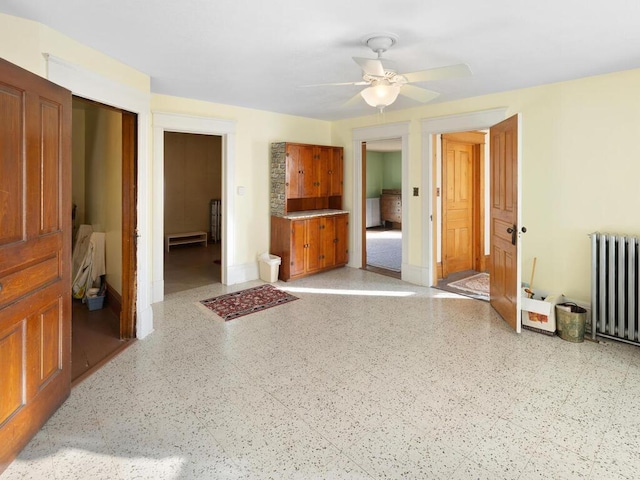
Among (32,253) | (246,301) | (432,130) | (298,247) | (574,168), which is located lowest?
(246,301)

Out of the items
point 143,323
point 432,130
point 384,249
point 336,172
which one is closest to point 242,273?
point 143,323

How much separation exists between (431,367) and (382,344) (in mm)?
528

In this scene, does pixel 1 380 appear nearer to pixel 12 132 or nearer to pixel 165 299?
pixel 12 132

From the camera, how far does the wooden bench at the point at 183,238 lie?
7891 millimetres

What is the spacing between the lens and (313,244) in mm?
5695

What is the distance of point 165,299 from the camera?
15.1ft

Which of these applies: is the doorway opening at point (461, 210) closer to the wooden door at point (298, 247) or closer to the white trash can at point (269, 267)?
the wooden door at point (298, 247)

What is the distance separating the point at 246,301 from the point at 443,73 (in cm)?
327

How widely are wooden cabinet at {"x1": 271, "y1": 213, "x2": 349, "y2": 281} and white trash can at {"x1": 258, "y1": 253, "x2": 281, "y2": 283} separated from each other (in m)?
0.11

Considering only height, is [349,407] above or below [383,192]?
below

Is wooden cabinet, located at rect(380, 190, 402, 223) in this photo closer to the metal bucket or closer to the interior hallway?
the interior hallway

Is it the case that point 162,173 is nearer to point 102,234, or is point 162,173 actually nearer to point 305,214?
point 102,234

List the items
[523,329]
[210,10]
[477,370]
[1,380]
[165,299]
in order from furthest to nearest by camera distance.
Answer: [165,299] < [523,329] < [477,370] < [210,10] < [1,380]

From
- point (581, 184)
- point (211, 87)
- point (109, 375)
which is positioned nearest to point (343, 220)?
point (211, 87)
